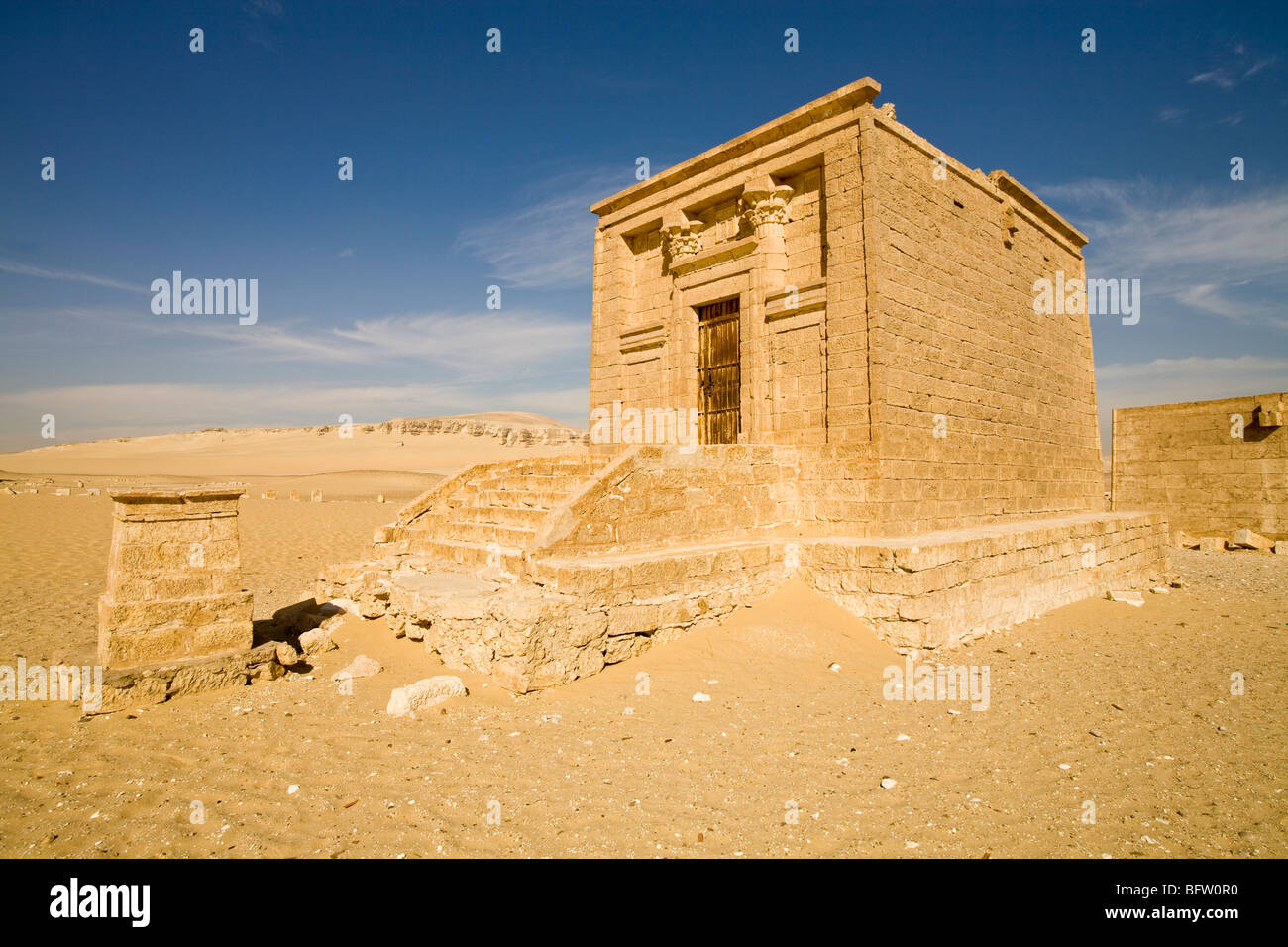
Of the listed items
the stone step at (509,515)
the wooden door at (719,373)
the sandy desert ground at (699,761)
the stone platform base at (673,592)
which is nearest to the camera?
the sandy desert ground at (699,761)

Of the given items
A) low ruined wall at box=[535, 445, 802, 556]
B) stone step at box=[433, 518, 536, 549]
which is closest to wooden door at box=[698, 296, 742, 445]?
low ruined wall at box=[535, 445, 802, 556]

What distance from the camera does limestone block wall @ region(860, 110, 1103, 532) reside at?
25.1ft

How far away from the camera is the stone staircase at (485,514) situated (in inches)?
273

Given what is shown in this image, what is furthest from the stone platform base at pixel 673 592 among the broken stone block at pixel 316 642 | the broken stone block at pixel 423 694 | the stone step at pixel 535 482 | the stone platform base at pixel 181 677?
the stone step at pixel 535 482

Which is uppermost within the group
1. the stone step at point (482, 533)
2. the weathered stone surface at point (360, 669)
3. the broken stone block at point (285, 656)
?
the stone step at point (482, 533)

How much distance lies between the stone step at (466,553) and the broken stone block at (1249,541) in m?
18.1

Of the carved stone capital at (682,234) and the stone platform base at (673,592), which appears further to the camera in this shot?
the carved stone capital at (682,234)

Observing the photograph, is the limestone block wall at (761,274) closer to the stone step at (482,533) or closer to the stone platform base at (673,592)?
the stone platform base at (673,592)

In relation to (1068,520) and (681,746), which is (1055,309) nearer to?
(1068,520)

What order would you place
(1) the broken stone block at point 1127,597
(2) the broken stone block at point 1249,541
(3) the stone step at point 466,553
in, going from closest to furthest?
(3) the stone step at point 466,553 → (1) the broken stone block at point 1127,597 → (2) the broken stone block at point 1249,541

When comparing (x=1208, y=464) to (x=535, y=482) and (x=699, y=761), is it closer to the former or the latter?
(x=535, y=482)

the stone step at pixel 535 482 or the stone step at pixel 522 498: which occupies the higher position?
the stone step at pixel 535 482
